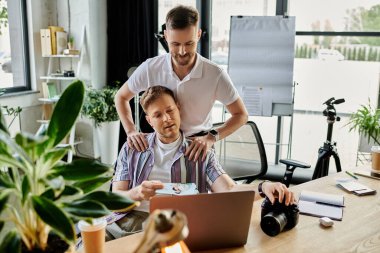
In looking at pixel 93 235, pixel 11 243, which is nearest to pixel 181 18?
pixel 93 235

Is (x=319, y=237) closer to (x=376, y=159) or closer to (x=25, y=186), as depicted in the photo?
(x=376, y=159)

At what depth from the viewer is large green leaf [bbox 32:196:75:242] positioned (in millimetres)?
693

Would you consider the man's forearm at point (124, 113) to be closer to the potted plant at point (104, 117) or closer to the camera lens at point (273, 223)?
the camera lens at point (273, 223)

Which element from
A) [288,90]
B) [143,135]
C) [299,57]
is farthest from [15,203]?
[299,57]

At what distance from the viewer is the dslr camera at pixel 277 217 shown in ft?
4.56

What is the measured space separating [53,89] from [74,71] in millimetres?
330

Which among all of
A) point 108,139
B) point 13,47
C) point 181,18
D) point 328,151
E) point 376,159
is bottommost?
point 108,139

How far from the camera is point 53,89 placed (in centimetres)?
452

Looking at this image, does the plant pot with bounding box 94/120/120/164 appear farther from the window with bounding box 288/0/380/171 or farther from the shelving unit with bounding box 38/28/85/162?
the window with bounding box 288/0/380/171

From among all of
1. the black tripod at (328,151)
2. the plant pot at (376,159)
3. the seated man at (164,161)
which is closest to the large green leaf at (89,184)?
the seated man at (164,161)

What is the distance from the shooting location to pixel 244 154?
8.02 feet

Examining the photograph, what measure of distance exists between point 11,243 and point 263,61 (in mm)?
3489

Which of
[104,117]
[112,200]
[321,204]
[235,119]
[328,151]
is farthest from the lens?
[104,117]

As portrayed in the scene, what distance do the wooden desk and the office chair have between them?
2.31 ft
